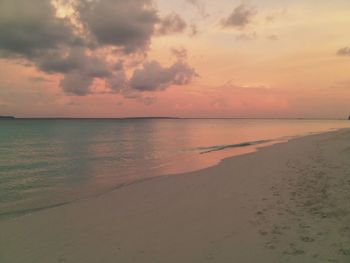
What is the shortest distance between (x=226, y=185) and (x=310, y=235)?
21.9ft

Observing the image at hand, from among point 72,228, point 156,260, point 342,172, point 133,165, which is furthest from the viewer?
point 133,165

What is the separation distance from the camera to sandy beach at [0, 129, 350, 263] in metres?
6.03

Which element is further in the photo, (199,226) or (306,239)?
(199,226)

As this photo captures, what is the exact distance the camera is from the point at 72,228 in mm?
8336

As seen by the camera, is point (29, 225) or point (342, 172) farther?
point (342, 172)

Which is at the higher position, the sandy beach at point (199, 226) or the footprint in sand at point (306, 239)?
the footprint in sand at point (306, 239)

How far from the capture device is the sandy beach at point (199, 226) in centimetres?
603

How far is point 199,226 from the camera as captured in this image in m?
7.77

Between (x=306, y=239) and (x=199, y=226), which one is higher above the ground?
(x=306, y=239)

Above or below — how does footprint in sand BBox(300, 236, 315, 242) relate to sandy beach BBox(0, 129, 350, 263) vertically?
above

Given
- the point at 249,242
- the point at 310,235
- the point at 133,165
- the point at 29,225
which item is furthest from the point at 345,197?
the point at 133,165

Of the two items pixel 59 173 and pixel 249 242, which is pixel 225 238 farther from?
pixel 59 173

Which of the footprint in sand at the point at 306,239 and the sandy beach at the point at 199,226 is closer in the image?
the sandy beach at the point at 199,226

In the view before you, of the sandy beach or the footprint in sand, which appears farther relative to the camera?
the footprint in sand
